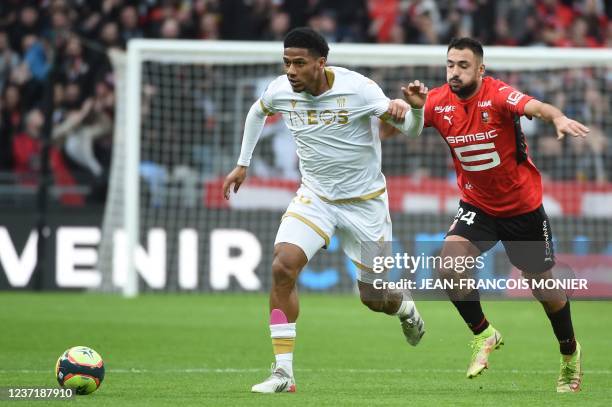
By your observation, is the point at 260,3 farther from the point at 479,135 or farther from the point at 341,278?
the point at 479,135

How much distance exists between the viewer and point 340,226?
29.7 feet

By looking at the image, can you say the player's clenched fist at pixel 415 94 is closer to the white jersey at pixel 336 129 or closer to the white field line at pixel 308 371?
the white jersey at pixel 336 129

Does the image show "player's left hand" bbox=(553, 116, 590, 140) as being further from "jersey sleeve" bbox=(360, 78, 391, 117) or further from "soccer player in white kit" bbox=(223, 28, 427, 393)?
"jersey sleeve" bbox=(360, 78, 391, 117)

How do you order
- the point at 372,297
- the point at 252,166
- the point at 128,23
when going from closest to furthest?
the point at 372,297
the point at 252,166
the point at 128,23

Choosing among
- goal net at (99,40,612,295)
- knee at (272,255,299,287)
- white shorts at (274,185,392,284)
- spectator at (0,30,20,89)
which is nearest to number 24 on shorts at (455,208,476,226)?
white shorts at (274,185,392,284)


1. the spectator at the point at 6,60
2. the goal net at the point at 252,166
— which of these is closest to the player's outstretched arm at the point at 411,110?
the goal net at the point at 252,166

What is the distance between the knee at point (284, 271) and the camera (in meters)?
8.29

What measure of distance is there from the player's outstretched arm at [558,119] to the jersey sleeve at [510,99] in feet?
0.42

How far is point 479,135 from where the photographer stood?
340 inches

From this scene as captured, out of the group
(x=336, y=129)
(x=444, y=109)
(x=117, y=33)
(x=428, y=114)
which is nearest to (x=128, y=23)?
(x=117, y=33)

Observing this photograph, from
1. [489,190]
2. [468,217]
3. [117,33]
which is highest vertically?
[117,33]

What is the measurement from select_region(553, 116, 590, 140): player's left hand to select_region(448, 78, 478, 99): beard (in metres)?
1.28

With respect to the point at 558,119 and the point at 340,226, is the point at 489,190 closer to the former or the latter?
the point at 340,226

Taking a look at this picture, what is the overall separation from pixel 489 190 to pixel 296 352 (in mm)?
3137
